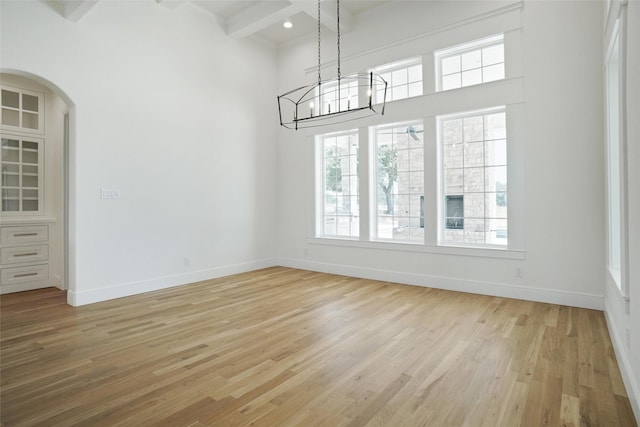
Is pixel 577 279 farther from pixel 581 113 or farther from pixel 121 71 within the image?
pixel 121 71

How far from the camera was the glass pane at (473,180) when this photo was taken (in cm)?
456

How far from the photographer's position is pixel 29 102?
4.94m

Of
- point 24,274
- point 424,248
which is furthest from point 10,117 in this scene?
point 424,248

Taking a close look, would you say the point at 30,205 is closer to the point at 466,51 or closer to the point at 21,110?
the point at 21,110

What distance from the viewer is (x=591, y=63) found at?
3.76 metres

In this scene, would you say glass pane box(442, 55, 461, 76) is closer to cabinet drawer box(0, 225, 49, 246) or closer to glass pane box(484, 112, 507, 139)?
glass pane box(484, 112, 507, 139)

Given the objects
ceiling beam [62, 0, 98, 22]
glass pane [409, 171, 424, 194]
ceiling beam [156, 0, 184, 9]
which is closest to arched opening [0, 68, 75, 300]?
ceiling beam [62, 0, 98, 22]

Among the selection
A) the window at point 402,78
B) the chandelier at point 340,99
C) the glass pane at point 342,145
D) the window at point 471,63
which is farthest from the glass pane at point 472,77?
the glass pane at point 342,145

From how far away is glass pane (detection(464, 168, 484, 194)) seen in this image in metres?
4.56

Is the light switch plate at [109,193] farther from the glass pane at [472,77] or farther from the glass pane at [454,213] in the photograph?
the glass pane at [472,77]

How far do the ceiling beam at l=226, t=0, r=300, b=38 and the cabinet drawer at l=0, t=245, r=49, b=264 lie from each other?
435 cm

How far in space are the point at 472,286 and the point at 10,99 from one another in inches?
263

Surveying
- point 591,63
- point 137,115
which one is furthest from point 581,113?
point 137,115

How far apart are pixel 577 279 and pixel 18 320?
5959 mm
